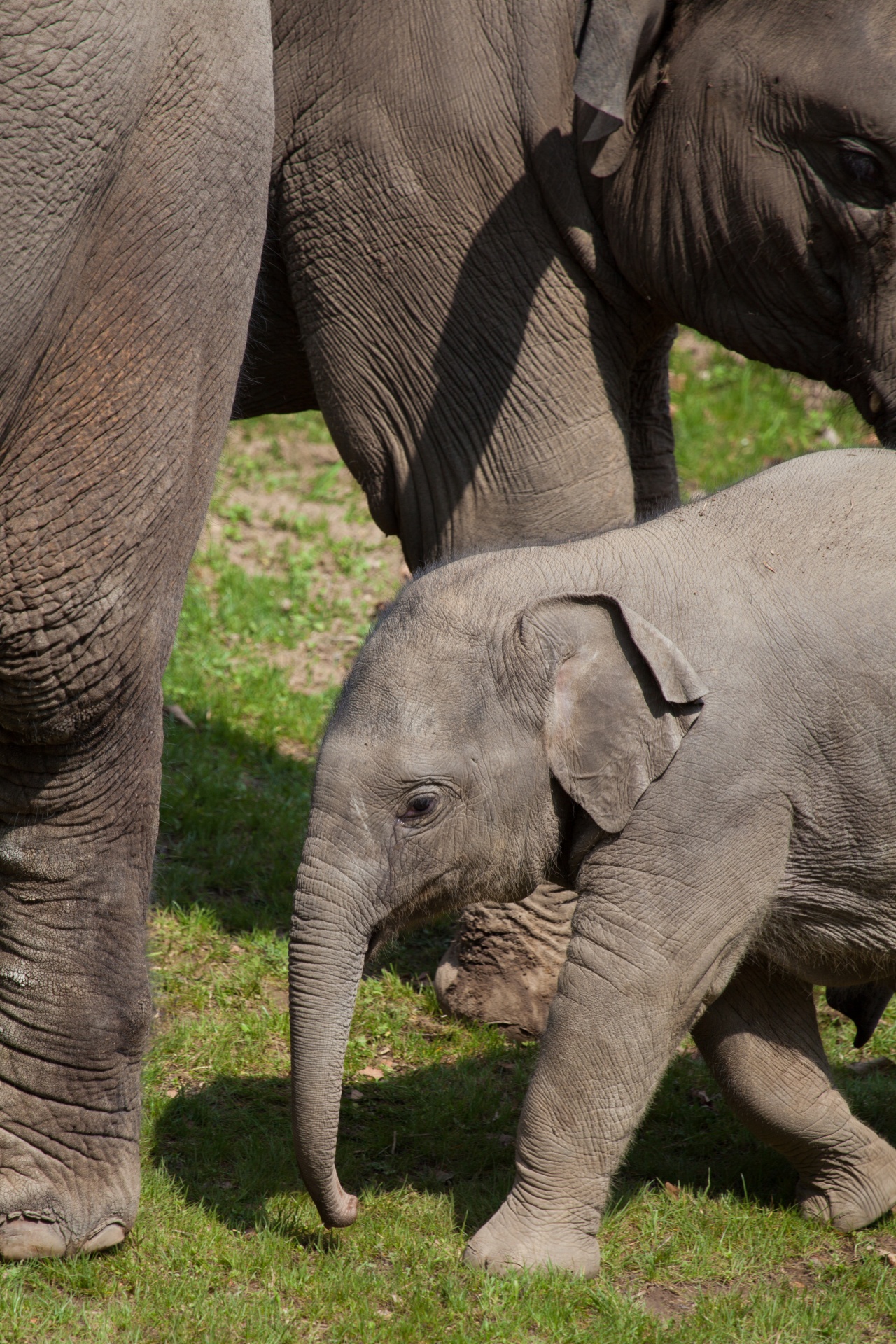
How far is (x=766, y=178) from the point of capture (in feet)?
15.3

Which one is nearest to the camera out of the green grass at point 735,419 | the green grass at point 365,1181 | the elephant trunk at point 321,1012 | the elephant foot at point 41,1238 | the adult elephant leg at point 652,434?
the elephant trunk at point 321,1012

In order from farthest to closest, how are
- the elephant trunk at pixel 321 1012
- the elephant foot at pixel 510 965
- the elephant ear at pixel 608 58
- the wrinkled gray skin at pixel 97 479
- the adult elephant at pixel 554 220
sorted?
the elephant foot at pixel 510 965
the adult elephant at pixel 554 220
the elephant ear at pixel 608 58
the elephant trunk at pixel 321 1012
the wrinkled gray skin at pixel 97 479

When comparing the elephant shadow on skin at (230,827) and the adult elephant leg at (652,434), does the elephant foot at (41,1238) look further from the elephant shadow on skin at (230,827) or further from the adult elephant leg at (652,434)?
the adult elephant leg at (652,434)

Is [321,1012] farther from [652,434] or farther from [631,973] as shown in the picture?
[652,434]

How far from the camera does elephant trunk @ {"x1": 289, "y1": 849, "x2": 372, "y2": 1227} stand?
3.68 metres

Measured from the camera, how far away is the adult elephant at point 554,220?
457 centimetres

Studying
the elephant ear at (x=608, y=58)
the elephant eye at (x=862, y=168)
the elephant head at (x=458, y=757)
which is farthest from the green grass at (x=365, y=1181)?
the elephant ear at (x=608, y=58)

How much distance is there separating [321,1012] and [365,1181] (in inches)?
36.1

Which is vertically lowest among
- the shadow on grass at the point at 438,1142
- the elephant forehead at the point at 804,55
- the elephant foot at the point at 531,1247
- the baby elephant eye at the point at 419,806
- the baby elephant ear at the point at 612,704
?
the shadow on grass at the point at 438,1142

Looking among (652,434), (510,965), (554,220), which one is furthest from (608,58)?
(510,965)

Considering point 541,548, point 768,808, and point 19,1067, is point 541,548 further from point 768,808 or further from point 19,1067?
point 19,1067

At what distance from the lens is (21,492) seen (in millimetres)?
3330

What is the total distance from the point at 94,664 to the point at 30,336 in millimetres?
763

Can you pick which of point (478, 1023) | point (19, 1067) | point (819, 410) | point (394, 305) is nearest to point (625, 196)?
point (394, 305)
